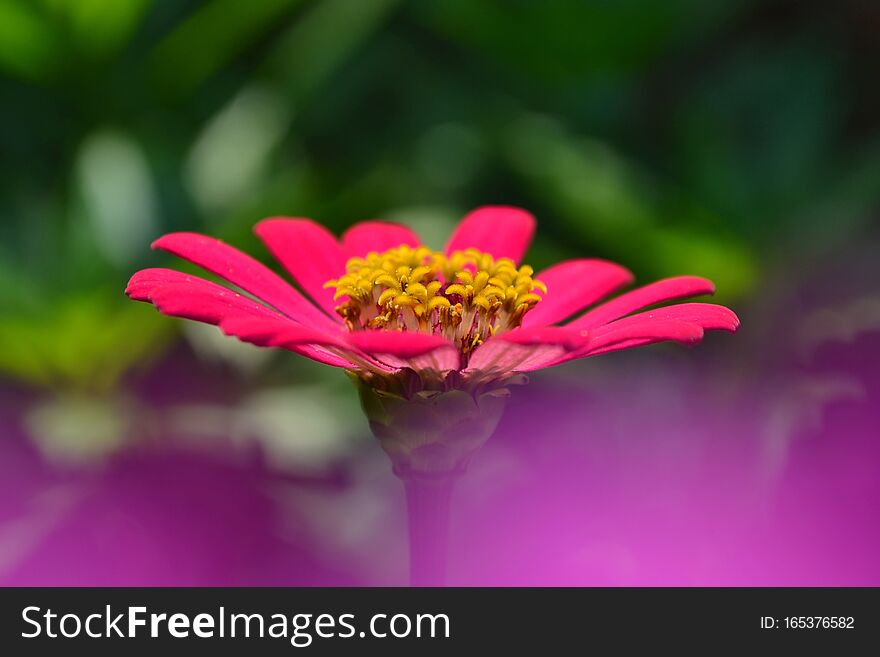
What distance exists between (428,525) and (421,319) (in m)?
0.11

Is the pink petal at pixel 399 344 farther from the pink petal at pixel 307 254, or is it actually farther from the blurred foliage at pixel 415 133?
the blurred foliage at pixel 415 133

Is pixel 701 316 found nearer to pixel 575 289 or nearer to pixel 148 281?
pixel 575 289

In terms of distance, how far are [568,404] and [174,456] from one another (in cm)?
40

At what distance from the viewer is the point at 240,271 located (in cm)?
50

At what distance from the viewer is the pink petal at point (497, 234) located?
0.63 meters

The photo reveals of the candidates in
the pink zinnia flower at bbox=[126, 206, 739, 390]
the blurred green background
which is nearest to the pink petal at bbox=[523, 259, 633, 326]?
the pink zinnia flower at bbox=[126, 206, 739, 390]

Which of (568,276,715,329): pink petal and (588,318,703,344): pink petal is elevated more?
(568,276,715,329): pink petal

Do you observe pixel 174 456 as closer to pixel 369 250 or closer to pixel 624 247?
pixel 369 250

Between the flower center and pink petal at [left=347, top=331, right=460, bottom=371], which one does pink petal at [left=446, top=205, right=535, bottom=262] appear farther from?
pink petal at [left=347, top=331, right=460, bottom=371]

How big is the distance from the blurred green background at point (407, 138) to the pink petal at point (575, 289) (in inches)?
16.9

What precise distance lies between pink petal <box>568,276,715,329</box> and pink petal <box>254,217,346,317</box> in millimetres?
146

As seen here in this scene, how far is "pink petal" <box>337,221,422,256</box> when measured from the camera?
62cm

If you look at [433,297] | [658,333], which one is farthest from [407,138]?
[658,333]

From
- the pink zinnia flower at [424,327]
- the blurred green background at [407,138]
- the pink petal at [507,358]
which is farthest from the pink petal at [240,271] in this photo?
the blurred green background at [407,138]
